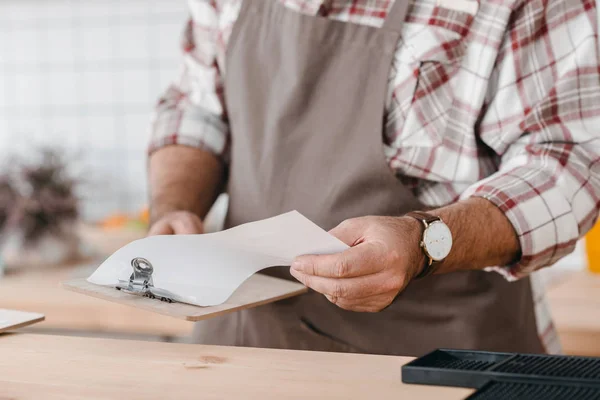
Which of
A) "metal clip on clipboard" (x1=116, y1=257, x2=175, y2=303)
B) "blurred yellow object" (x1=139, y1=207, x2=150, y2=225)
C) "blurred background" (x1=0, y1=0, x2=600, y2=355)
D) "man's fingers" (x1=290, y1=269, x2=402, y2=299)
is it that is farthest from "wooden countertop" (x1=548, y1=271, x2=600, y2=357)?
"blurred yellow object" (x1=139, y1=207, x2=150, y2=225)

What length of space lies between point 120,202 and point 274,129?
154 centimetres

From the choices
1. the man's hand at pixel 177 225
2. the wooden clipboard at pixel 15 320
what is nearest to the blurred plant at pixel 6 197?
the man's hand at pixel 177 225

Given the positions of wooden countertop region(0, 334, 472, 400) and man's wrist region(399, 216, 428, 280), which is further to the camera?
man's wrist region(399, 216, 428, 280)

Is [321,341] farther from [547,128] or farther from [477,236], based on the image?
[547,128]

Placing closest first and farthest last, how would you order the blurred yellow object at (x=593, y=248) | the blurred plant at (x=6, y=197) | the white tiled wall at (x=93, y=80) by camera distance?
the blurred yellow object at (x=593, y=248)
the blurred plant at (x=6, y=197)
the white tiled wall at (x=93, y=80)

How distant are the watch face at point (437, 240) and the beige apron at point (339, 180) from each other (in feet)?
0.54

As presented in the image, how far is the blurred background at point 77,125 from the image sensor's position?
6.53 feet

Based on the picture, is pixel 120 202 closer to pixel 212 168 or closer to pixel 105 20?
pixel 105 20

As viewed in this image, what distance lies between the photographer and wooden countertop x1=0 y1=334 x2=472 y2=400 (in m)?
0.60

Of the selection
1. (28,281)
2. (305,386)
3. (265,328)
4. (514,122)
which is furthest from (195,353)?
(28,281)

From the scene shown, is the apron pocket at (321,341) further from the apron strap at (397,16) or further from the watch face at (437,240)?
the apron strap at (397,16)

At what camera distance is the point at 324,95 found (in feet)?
3.47

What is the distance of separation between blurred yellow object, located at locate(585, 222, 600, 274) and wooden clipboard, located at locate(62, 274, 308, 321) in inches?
44.0

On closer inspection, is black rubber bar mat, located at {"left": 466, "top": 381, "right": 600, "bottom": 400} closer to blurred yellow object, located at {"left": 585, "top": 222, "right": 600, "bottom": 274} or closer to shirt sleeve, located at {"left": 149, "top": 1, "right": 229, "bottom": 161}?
shirt sleeve, located at {"left": 149, "top": 1, "right": 229, "bottom": 161}
